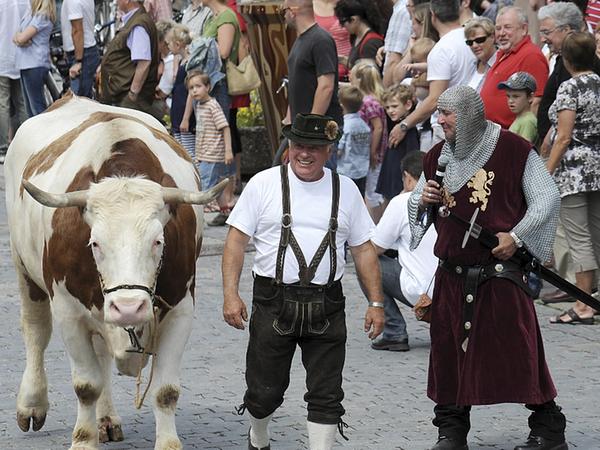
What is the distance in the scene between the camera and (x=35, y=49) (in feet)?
56.2

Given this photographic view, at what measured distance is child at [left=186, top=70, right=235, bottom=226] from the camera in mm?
13322

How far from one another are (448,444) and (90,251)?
6.54 feet

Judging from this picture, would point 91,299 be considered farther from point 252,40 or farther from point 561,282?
point 252,40

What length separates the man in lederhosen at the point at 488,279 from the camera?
659cm

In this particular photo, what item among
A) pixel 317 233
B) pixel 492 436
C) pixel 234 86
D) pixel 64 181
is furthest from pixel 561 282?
pixel 234 86

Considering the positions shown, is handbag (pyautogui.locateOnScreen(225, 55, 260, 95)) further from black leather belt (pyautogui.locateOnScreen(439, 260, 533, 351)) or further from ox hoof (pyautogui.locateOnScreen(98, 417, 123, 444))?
black leather belt (pyautogui.locateOnScreen(439, 260, 533, 351))

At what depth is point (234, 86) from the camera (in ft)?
45.4

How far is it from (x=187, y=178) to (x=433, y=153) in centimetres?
130

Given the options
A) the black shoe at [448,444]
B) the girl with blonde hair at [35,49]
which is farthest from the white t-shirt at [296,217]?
the girl with blonde hair at [35,49]

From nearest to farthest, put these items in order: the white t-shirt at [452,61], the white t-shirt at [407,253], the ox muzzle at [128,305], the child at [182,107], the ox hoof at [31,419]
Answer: the ox muzzle at [128,305]
the ox hoof at [31,419]
the white t-shirt at [407,253]
the white t-shirt at [452,61]
the child at [182,107]

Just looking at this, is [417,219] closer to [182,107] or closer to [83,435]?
[83,435]

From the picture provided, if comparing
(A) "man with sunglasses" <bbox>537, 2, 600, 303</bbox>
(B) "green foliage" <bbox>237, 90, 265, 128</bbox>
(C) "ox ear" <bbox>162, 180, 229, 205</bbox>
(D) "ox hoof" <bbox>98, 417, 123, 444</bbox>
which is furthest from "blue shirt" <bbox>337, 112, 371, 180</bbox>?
(C) "ox ear" <bbox>162, 180, 229, 205</bbox>

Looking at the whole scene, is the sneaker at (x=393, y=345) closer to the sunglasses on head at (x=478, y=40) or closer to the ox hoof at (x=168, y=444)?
the sunglasses on head at (x=478, y=40)

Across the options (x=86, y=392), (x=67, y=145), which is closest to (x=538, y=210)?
(x=86, y=392)
